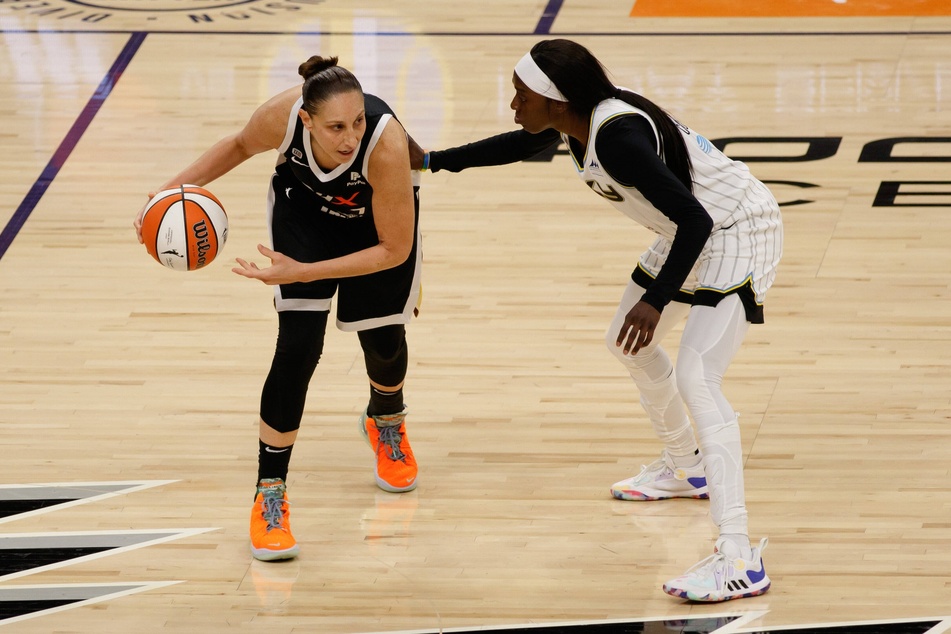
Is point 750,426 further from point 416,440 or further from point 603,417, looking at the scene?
point 416,440

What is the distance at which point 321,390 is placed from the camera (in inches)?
200

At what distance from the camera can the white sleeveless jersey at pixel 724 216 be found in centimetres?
372

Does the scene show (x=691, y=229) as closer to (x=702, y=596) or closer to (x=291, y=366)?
(x=702, y=596)

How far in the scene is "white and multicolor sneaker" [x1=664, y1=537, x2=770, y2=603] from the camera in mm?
3707

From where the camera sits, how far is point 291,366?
12.9ft

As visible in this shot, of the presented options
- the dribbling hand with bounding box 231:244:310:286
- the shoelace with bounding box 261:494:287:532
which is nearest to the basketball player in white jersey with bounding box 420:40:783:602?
the dribbling hand with bounding box 231:244:310:286

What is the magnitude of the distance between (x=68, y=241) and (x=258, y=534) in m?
2.86

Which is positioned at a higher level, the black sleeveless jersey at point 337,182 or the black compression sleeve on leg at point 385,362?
the black sleeveless jersey at point 337,182

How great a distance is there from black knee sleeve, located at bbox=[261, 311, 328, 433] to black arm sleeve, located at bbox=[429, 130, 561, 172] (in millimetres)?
649

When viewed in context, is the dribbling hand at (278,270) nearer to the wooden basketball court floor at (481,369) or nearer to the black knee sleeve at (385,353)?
the black knee sleeve at (385,353)

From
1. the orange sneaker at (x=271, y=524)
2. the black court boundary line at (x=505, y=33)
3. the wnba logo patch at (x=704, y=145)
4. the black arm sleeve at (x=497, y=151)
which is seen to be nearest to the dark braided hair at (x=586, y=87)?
the wnba logo patch at (x=704, y=145)

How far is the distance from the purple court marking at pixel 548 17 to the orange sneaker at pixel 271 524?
17.8ft

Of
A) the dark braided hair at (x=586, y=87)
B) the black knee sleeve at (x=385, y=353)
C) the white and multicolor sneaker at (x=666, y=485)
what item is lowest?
the white and multicolor sneaker at (x=666, y=485)

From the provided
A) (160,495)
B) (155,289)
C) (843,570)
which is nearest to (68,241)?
(155,289)
